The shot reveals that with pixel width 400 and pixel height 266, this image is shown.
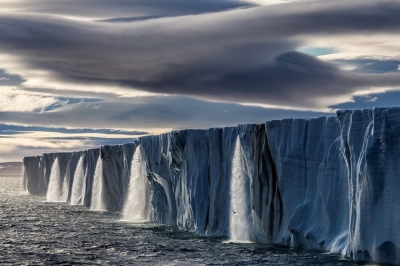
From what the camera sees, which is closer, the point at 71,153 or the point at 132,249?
the point at 132,249

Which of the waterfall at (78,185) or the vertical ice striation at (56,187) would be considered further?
the vertical ice striation at (56,187)

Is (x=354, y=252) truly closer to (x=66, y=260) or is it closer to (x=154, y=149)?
(x=66, y=260)

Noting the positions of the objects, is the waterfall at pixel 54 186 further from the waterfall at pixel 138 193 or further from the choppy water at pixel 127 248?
the choppy water at pixel 127 248

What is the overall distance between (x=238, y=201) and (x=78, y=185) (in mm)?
35274

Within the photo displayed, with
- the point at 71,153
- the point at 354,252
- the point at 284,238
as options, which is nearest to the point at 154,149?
the point at 284,238

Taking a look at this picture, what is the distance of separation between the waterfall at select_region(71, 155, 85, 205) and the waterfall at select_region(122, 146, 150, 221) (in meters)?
16.6

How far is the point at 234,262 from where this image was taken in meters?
21.5

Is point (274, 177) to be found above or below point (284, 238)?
above

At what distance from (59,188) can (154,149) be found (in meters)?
33.3

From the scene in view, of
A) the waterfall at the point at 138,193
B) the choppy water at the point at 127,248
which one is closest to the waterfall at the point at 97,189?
the waterfall at the point at 138,193

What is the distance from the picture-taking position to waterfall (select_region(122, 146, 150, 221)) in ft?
133

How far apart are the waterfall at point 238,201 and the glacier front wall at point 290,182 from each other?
39 millimetres

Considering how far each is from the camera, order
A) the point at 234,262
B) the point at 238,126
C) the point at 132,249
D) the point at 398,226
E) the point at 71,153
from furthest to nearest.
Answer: the point at 71,153, the point at 238,126, the point at 132,249, the point at 234,262, the point at 398,226

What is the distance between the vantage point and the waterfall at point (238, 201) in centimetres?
2712
